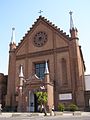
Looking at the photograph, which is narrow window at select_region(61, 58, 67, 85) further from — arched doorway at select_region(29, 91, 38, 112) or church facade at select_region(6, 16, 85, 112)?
arched doorway at select_region(29, 91, 38, 112)

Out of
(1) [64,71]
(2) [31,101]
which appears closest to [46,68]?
(1) [64,71]

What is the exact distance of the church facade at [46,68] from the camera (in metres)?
42.9

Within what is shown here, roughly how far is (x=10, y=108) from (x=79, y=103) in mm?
15474

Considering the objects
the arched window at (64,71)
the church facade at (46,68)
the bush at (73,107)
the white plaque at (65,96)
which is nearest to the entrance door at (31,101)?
the church facade at (46,68)

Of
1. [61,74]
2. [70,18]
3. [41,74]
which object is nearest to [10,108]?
[41,74]

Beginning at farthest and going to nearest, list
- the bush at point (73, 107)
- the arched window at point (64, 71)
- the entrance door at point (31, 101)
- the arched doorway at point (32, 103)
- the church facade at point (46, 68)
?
the arched window at point (64, 71) < the arched doorway at point (32, 103) < the entrance door at point (31, 101) < the church facade at point (46, 68) < the bush at point (73, 107)

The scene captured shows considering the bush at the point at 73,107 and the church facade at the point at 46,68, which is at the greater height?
the church facade at the point at 46,68

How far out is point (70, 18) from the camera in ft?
165

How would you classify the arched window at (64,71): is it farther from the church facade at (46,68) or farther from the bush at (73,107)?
the bush at (73,107)

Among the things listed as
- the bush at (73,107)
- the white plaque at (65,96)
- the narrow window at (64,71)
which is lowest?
the bush at (73,107)

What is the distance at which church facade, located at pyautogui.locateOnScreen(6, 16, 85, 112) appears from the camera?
42906 millimetres

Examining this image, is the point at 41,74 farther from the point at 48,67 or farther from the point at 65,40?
the point at 65,40

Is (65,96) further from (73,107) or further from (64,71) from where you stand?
(64,71)

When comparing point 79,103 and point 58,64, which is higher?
point 58,64
